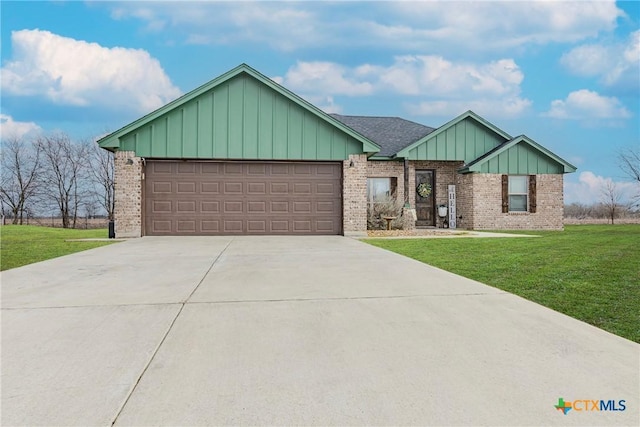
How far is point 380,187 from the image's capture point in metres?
19.4

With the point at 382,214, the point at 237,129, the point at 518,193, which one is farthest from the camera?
the point at 518,193

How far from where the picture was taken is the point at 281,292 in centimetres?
527

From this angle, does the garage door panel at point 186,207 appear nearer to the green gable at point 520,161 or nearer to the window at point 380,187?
the window at point 380,187

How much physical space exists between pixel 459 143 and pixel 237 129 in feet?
34.0

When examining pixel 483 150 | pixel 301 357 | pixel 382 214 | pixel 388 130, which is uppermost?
pixel 388 130

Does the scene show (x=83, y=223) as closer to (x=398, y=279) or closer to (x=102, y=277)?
(x=102, y=277)

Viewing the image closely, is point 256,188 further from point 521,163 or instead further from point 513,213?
point 521,163

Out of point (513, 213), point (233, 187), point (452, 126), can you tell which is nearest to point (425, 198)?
point (452, 126)

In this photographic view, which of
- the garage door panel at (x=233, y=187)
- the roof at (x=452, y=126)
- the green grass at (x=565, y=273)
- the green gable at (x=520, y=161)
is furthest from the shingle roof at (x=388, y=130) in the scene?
the green grass at (x=565, y=273)

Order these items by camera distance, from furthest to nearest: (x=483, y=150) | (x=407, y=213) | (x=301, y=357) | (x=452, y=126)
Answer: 1. (x=483, y=150)
2. (x=452, y=126)
3. (x=407, y=213)
4. (x=301, y=357)

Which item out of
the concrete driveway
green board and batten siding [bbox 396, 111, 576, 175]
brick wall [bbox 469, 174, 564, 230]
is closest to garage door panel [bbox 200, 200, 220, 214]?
green board and batten siding [bbox 396, 111, 576, 175]

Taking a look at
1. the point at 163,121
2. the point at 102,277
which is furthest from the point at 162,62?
the point at 102,277

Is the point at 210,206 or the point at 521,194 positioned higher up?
the point at 521,194

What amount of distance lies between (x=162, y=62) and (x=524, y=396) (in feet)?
62.3
